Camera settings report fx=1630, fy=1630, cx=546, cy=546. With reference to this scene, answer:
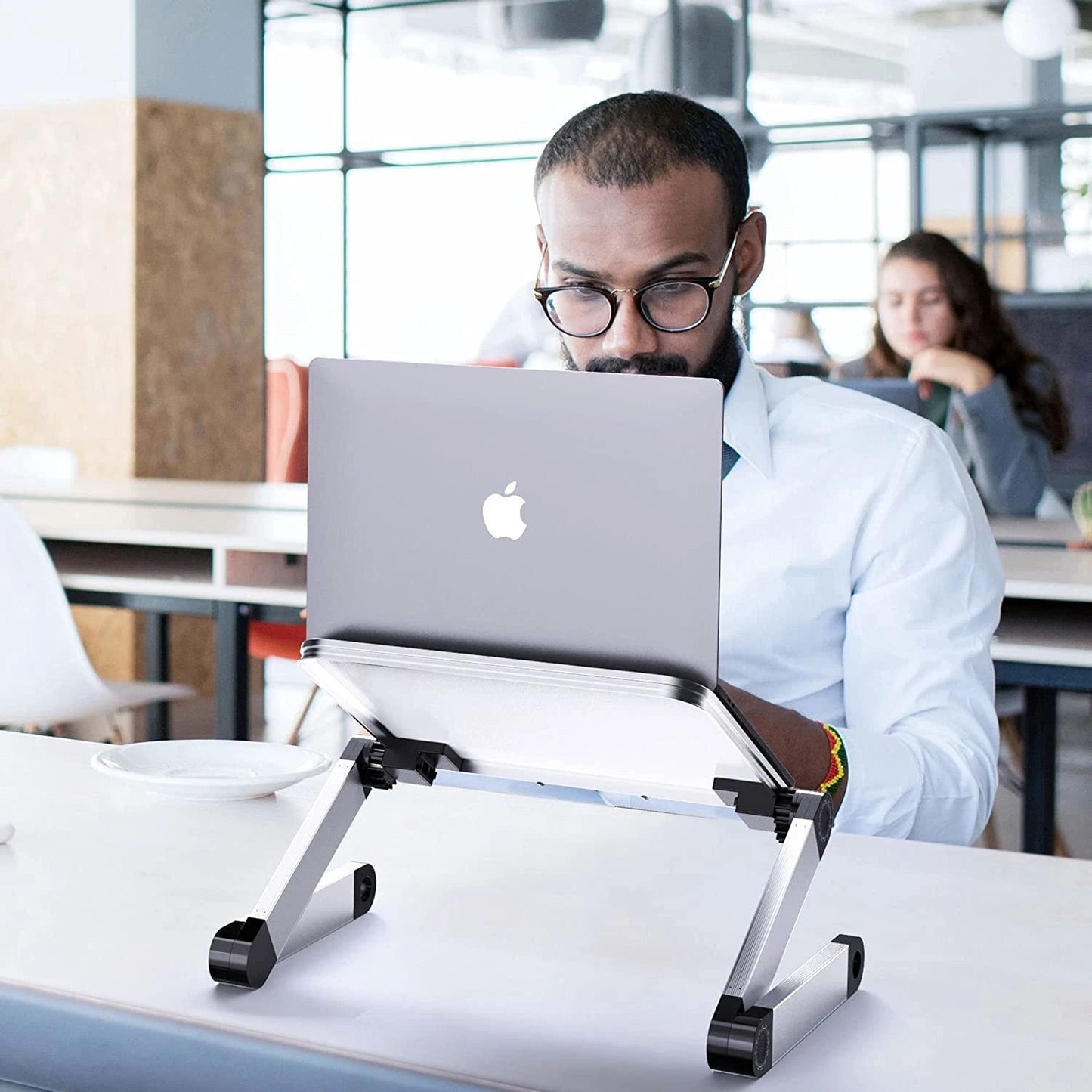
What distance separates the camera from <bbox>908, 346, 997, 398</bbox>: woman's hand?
135 inches

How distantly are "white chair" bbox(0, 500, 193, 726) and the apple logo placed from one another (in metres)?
2.12

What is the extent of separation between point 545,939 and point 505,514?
0.93 ft

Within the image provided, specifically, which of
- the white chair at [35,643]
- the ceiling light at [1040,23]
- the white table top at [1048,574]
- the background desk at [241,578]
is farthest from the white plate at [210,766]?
the ceiling light at [1040,23]

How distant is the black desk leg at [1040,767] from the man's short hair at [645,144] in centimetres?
120

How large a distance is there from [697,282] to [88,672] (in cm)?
187

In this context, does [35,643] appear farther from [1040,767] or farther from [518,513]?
[518,513]

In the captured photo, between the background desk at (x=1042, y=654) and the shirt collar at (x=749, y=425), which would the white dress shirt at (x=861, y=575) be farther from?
the background desk at (x=1042, y=654)

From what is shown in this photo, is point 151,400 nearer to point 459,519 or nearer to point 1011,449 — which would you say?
point 1011,449

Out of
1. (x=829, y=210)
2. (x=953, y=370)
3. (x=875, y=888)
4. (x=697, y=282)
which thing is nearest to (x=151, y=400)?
(x=829, y=210)

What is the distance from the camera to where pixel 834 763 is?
46.7 inches

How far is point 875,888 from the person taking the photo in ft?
3.67

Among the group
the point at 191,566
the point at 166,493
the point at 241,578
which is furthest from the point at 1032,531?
the point at 166,493

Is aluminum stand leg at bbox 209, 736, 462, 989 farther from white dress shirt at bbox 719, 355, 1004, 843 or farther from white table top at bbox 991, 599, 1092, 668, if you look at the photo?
white table top at bbox 991, 599, 1092, 668

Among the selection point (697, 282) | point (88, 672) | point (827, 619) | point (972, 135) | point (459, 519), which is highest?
point (972, 135)
